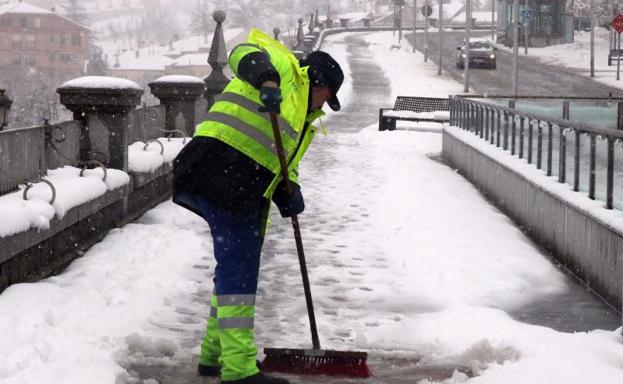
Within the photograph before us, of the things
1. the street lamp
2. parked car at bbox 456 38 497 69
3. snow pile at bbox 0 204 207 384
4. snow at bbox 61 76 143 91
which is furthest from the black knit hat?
parked car at bbox 456 38 497 69

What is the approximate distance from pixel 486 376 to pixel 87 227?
4.58 meters

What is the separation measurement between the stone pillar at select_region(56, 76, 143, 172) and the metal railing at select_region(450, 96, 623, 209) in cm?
417

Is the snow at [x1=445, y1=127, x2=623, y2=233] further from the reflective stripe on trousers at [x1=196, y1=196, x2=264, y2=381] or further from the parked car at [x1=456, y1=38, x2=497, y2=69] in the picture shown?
the parked car at [x1=456, y1=38, x2=497, y2=69]

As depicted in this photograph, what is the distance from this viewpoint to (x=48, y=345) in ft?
18.8

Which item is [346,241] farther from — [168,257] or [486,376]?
[486,376]

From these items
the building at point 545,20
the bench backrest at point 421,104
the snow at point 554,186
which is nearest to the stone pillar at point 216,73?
the snow at point 554,186

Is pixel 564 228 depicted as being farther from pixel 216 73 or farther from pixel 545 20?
pixel 545 20

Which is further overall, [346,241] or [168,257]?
[346,241]

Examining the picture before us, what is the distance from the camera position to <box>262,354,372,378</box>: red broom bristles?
18.6 feet

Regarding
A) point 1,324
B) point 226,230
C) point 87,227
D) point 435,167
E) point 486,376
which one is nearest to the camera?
point 226,230

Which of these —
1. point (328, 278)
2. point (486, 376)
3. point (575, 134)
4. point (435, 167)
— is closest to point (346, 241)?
point (328, 278)

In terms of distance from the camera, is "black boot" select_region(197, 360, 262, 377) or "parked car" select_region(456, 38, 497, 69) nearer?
"black boot" select_region(197, 360, 262, 377)

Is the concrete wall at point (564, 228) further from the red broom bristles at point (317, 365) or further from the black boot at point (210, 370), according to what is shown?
the black boot at point (210, 370)

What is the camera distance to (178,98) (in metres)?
14.4
